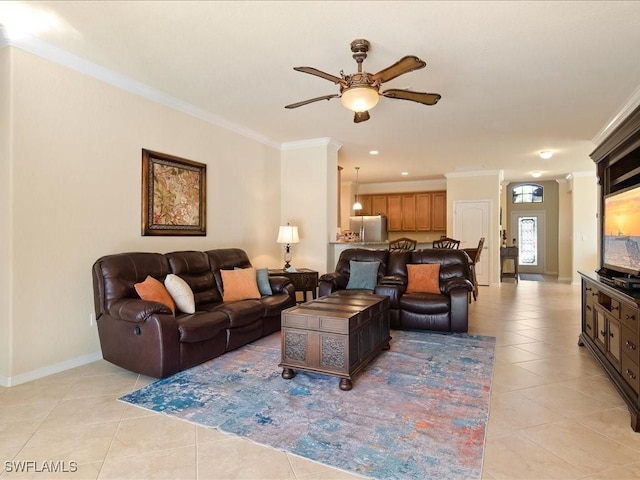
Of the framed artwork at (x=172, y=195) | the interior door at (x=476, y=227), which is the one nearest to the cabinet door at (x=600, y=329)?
the framed artwork at (x=172, y=195)

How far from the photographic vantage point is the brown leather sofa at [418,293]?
13.9 ft

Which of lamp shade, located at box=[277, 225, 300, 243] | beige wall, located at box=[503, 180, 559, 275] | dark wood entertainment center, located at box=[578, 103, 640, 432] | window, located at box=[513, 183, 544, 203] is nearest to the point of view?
dark wood entertainment center, located at box=[578, 103, 640, 432]

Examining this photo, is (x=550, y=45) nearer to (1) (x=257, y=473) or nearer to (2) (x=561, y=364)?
(2) (x=561, y=364)

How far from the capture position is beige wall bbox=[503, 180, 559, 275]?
10516 millimetres

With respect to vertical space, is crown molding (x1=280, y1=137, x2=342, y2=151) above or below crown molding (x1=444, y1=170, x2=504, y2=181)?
above

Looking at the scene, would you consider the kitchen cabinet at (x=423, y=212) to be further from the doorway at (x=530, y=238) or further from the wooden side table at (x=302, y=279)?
the wooden side table at (x=302, y=279)

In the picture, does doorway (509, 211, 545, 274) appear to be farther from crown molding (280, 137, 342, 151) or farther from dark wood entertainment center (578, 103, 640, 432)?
crown molding (280, 137, 342, 151)

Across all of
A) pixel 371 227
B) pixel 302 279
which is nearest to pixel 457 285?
pixel 302 279

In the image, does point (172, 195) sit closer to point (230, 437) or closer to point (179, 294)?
point (179, 294)

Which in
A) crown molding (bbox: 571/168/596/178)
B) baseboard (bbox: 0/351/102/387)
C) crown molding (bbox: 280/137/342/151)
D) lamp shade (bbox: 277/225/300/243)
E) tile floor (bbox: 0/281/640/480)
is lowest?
tile floor (bbox: 0/281/640/480)

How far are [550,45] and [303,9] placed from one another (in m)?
1.92

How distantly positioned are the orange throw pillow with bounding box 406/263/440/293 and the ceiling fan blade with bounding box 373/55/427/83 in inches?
107

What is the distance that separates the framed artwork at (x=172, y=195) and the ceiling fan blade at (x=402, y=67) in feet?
8.02

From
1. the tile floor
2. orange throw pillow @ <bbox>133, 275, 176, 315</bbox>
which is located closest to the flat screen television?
the tile floor
